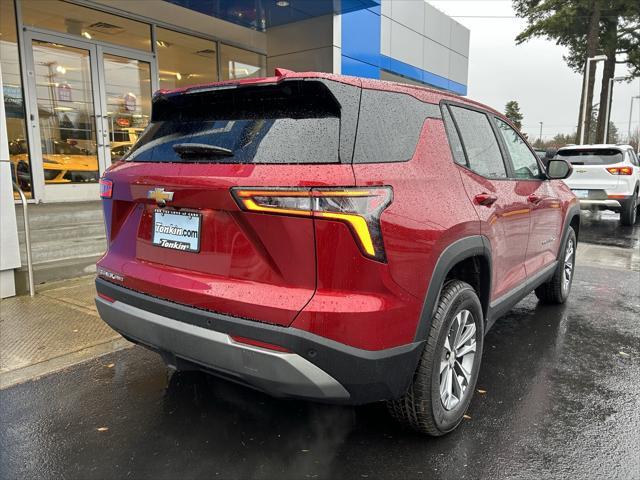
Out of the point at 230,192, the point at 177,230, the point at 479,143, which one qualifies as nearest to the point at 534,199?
the point at 479,143

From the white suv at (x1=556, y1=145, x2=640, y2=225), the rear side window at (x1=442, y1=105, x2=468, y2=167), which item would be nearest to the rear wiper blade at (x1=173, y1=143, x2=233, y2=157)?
the rear side window at (x1=442, y1=105, x2=468, y2=167)

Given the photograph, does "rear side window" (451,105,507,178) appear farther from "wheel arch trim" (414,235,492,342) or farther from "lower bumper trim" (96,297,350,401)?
"lower bumper trim" (96,297,350,401)

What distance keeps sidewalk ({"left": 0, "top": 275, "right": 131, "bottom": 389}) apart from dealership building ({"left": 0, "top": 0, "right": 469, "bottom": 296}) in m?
0.51

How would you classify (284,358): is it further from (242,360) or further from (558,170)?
(558,170)

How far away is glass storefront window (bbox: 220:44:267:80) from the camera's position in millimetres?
11461

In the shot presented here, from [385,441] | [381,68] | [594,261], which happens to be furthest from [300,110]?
[381,68]

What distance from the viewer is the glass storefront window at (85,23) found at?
8007 millimetres

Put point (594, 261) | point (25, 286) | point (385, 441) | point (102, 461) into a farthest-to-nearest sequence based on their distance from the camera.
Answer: point (594, 261) → point (25, 286) → point (385, 441) → point (102, 461)

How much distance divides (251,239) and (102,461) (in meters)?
1.36

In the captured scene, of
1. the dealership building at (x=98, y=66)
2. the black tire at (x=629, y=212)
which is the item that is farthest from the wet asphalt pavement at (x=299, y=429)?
the black tire at (x=629, y=212)

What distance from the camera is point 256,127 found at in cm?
232

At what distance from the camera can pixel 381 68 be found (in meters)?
14.3

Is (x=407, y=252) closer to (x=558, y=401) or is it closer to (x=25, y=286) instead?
(x=558, y=401)

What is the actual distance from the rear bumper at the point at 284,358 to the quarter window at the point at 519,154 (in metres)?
2.03
